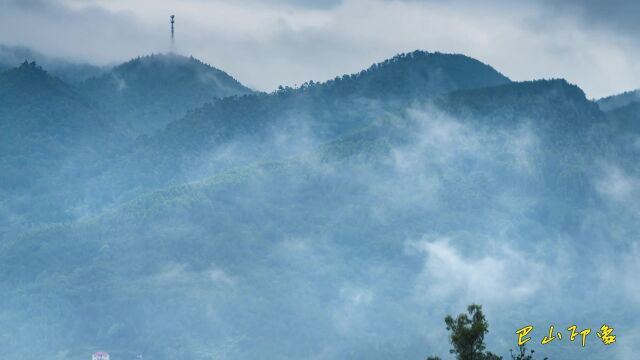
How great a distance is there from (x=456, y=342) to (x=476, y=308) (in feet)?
5.75

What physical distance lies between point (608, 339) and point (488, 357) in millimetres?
27428

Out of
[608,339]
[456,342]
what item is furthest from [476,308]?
[608,339]

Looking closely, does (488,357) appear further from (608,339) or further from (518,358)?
(608,339)

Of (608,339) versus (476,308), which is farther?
(608,339)

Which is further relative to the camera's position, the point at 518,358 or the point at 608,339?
the point at 608,339

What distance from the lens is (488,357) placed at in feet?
232

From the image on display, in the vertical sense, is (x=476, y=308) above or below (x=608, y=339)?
below

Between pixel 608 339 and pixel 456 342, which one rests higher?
pixel 608 339

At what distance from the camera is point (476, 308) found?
71.2m

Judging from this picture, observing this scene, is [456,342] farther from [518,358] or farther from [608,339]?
[608,339]

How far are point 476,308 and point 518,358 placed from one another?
294cm

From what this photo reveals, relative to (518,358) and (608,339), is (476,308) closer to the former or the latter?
(518,358)

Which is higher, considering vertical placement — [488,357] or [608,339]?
[608,339]

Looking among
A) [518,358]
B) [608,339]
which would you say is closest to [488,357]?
[518,358]
